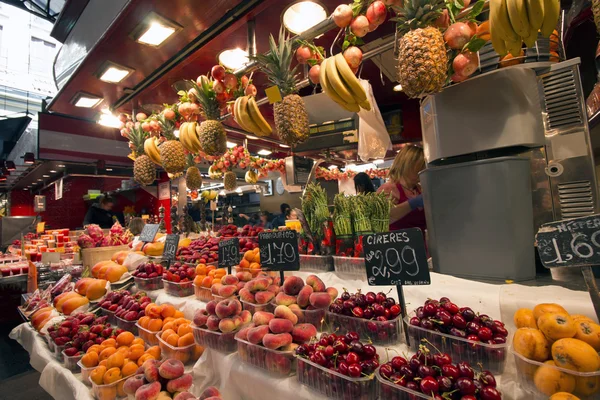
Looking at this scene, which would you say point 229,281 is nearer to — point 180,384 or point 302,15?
point 180,384

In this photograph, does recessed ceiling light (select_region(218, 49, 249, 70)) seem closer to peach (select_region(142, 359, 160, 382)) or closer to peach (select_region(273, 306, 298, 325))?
peach (select_region(273, 306, 298, 325))

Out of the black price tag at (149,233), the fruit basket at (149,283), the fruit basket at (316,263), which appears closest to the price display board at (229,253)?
the fruit basket at (316,263)

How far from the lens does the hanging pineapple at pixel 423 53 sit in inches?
51.4

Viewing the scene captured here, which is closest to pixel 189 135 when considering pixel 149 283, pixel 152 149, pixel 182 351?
pixel 152 149

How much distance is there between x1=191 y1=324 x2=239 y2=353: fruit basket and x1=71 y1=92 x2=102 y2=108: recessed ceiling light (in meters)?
3.93

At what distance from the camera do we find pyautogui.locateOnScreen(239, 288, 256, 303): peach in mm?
1529

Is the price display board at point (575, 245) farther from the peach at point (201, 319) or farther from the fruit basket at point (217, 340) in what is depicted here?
the peach at point (201, 319)

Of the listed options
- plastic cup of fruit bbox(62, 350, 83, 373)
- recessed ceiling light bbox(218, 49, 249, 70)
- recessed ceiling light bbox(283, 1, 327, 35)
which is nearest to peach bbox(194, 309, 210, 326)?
plastic cup of fruit bbox(62, 350, 83, 373)

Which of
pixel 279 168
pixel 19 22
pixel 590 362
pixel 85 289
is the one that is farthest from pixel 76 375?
pixel 19 22

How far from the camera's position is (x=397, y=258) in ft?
3.89

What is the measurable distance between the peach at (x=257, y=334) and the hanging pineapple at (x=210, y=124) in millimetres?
1781

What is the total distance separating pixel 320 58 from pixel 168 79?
224 cm

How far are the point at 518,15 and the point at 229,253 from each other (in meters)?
1.94

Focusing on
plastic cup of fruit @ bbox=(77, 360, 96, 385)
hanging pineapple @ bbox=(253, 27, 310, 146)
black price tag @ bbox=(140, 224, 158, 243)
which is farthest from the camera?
black price tag @ bbox=(140, 224, 158, 243)
